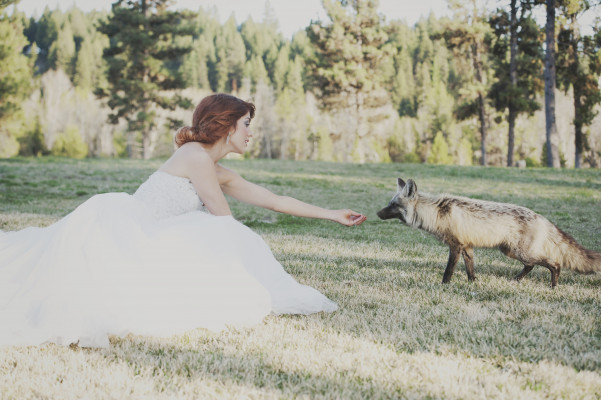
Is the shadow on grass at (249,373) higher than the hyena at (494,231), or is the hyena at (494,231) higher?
the hyena at (494,231)

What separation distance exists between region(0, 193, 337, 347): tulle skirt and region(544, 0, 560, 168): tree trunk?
2528 cm

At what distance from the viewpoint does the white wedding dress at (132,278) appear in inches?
142

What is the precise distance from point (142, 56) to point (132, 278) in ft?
129

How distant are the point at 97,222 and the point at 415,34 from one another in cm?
11200

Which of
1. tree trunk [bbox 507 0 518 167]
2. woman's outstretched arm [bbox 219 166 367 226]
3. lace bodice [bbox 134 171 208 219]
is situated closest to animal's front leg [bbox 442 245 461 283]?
woman's outstretched arm [bbox 219 166 367 226]

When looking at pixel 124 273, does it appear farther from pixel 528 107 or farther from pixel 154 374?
pixel 528 107

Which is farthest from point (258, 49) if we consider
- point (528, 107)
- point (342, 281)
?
point (342, 281)

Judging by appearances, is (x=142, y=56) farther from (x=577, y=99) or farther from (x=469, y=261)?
(x=469, y=261)

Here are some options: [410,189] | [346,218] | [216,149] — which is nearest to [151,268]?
[216,149]

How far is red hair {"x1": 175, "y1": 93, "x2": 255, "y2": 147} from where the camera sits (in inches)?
189

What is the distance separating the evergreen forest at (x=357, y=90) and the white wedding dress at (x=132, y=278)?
1714 cm

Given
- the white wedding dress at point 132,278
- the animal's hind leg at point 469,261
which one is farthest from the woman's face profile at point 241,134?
the animal's hind leg at point 469,261

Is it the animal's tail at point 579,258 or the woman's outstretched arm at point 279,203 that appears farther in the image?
the animal's tail at point 579,258

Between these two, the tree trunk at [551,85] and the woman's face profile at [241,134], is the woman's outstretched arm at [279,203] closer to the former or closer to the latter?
the woman's face profile at [241,134]
